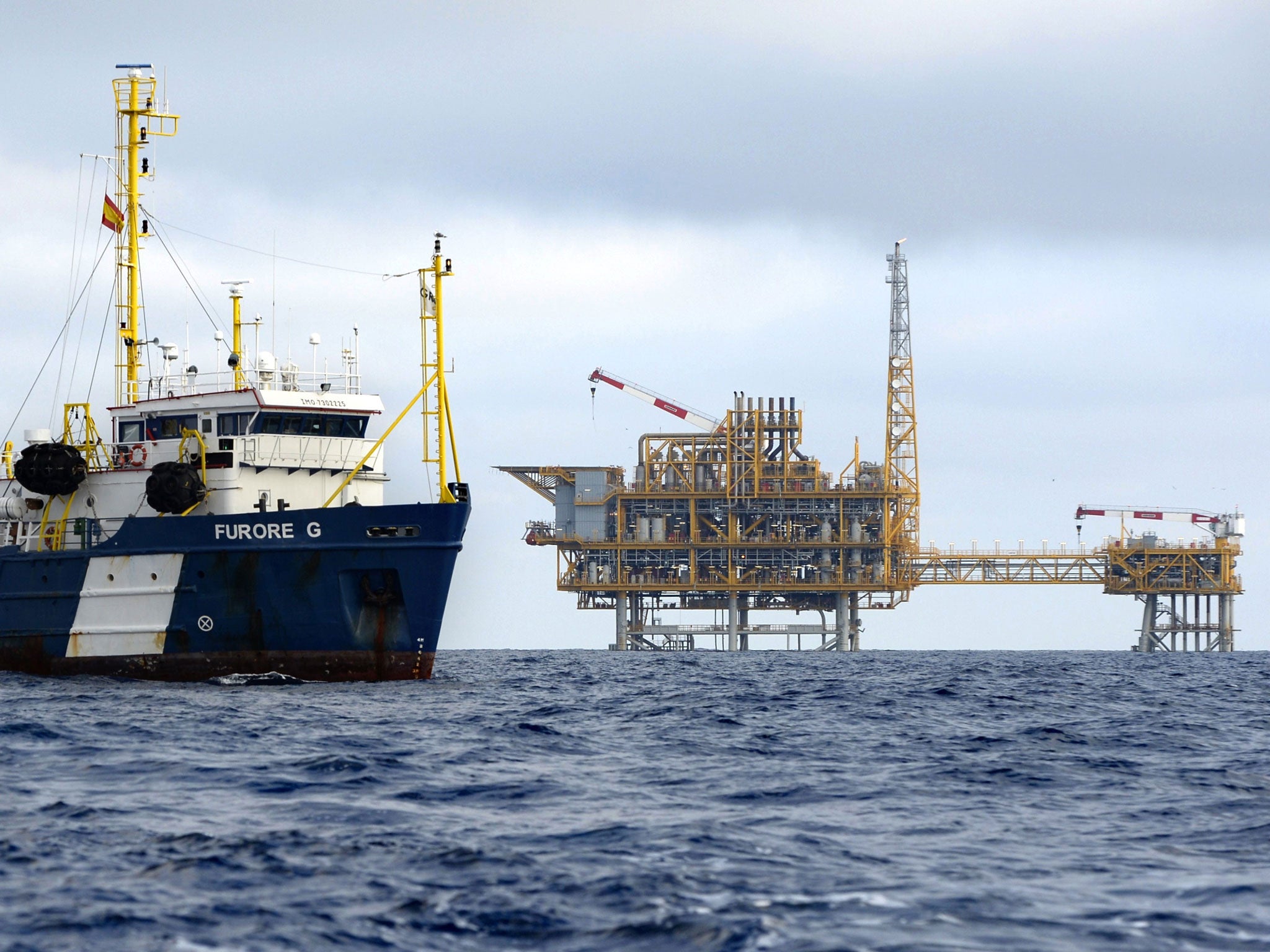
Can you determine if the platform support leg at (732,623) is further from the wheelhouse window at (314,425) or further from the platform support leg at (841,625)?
the wheelhouse window at (314,425)

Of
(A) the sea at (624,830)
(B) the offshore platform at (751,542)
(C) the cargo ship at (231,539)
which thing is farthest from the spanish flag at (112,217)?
(B) the offshore platform at (751,542)

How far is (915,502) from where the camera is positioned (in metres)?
135

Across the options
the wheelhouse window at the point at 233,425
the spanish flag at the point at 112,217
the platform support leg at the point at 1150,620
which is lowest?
the platform support leg at the point at 1150,620

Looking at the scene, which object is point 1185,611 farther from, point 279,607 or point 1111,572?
point 279,607

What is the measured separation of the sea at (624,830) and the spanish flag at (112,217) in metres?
22.3

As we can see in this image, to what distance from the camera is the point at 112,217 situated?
54031 millimetres

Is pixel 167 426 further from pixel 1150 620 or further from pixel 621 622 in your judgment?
pixel 1150 620

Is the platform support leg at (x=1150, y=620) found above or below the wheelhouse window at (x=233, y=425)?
below

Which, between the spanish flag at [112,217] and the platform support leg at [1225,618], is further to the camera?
the platform support leg at [1225,618]

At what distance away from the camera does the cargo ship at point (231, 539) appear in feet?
146

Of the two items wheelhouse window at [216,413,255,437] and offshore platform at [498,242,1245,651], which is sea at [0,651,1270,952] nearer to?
wheelhouse window at [216,413,255,437]

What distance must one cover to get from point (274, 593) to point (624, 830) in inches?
1090

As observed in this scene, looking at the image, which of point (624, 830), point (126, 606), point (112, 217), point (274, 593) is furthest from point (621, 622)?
point (624, 830)

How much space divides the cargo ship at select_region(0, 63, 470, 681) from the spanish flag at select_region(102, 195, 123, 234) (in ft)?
18.8
